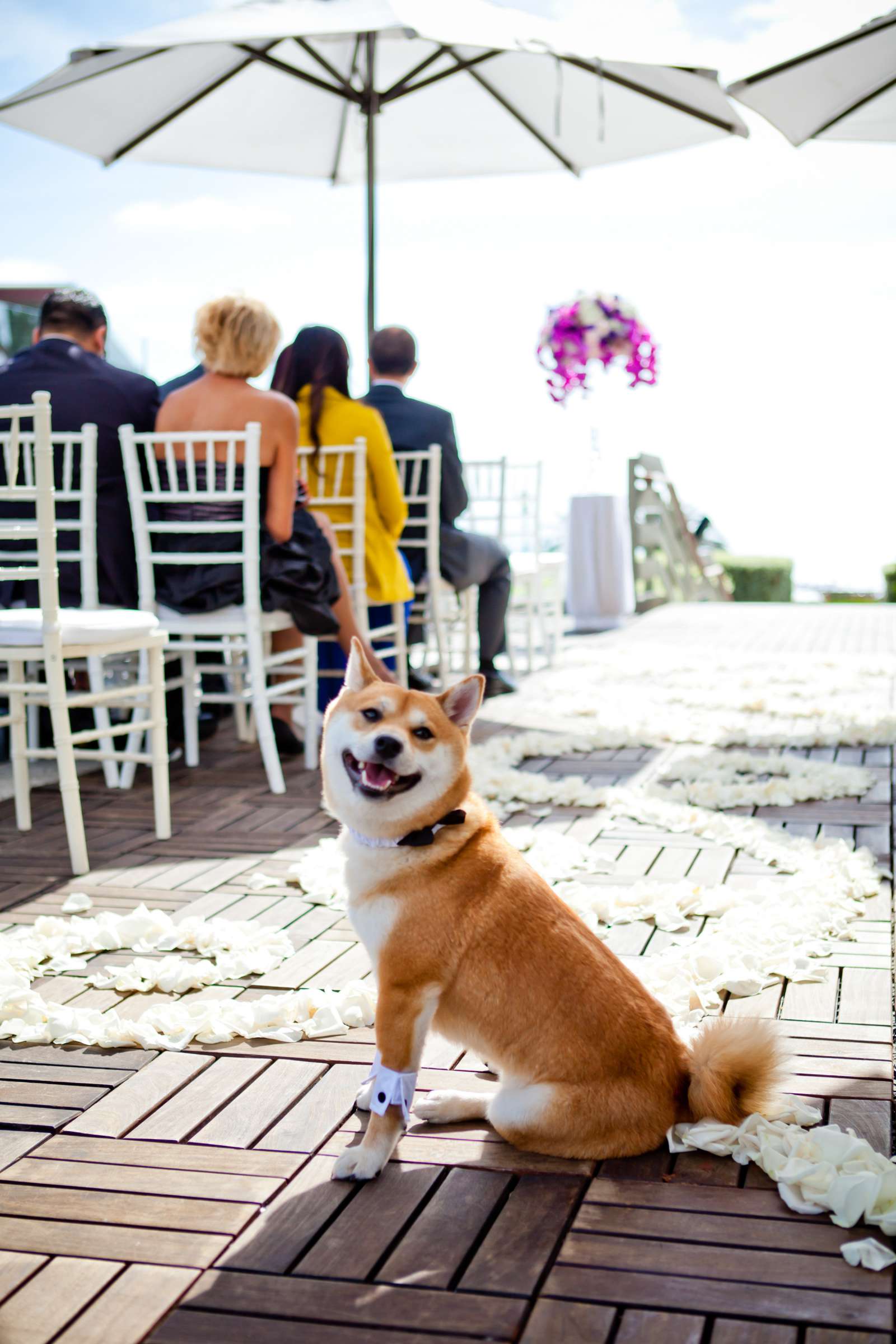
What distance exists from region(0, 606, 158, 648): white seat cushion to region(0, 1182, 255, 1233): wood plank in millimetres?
1760

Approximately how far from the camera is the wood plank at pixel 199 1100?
5.88 ft

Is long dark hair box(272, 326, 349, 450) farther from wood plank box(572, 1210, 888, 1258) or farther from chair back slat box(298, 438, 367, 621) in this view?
wood plank box(572, 1210, 888, 1258)

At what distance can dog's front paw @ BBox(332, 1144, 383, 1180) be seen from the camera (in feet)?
5.37

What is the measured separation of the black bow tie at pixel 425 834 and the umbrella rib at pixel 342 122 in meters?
5.73

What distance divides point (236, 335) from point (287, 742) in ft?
5.15

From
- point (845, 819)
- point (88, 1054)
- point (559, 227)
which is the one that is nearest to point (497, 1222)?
point (88, 1054)

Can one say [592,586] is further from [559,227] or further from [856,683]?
[559,227]

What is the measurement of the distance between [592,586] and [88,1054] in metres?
7.49

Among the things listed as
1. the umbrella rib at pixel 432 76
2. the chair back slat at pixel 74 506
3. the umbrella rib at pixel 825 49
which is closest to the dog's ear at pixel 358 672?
the chair back slat at pixel 74 506

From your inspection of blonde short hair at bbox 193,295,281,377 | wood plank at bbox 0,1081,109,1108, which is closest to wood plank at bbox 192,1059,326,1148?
wood plank at bbox 0,1081,109,1108

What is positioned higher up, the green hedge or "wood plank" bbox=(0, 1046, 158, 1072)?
the green hedge

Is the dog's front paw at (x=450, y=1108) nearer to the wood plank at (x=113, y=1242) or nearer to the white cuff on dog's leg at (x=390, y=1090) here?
the white cuff on dog's leg at (x=390, y=1090)

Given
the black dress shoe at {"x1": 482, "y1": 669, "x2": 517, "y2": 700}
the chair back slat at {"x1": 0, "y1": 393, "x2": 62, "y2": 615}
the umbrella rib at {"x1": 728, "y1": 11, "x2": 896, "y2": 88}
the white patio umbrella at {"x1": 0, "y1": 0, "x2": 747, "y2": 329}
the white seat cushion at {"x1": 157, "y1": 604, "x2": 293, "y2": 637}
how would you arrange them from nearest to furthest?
the chair back slat at {"x1": 0, "y1": 393, "x2": 62, "y2": 615} < the white seat cushion at {"x1": 157, "y1": 604, "x2": 293, "y2": 637} < the umbrella rib at {"x1": 728, "y1": 11, "x2": 896, "y2": 88} < the white patio umbrella at {"x1": 0, "y1": 0, "x2": 747, "y2": 329} < the black dress shoe at {"x1": 482, "y1": 669, "x2": 517, "y2": 700}

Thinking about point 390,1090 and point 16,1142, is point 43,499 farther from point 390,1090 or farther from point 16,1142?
point 390,1090
